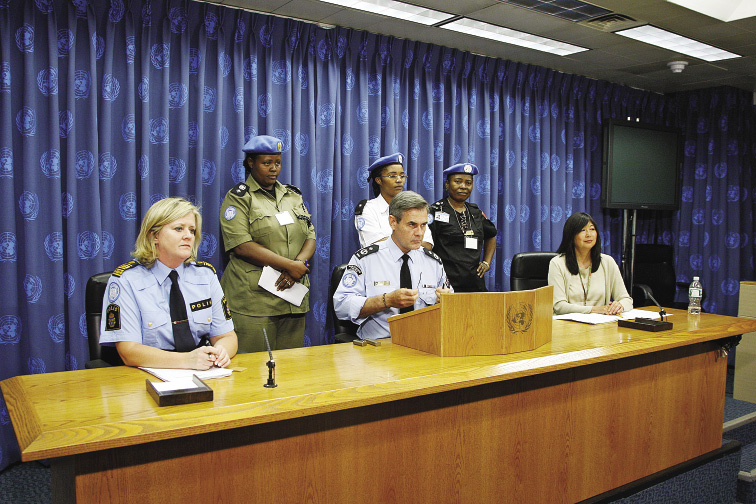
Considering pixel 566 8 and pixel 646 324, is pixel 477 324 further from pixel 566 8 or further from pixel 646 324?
pixel 566 8

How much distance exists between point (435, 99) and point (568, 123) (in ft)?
5.47

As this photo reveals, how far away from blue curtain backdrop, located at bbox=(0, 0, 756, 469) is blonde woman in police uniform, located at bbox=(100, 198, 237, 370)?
1.32m

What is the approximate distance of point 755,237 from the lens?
6.11m

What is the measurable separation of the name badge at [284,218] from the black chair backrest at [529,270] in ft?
4.82

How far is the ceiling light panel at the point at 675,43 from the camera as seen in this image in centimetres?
437

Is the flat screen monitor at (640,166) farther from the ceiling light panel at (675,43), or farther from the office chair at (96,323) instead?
the office chair at (96,323)

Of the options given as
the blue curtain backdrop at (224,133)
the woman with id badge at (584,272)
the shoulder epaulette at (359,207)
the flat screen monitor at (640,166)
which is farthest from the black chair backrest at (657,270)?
the shoulder epaulette at (359,207)

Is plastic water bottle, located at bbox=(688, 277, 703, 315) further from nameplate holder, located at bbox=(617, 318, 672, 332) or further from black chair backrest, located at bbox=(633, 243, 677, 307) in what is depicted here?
black chair backrest, located at bbox=(633, 243, 677, 307)

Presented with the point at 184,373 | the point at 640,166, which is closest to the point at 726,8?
the point at 640,166

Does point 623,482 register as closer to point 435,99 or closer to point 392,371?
point 392,371

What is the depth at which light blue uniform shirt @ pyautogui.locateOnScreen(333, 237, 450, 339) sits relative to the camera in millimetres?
2830

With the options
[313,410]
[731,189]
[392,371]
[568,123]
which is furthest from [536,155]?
[313,410]

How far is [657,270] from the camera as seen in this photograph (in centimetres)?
587

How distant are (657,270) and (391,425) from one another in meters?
4.83
